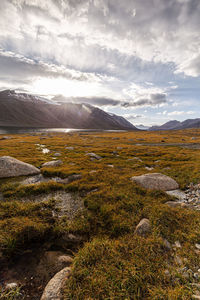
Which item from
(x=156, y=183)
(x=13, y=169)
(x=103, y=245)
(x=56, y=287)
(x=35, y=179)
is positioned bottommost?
(x=35, y=179)

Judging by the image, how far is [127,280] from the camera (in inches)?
150

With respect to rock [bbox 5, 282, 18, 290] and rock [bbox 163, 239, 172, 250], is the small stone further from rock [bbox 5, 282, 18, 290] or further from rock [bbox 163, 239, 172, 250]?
rock [bbox 5, 282, 18, 290]

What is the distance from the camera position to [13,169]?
13.7 meters

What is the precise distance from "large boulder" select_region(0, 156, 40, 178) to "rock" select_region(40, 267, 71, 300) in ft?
40.5

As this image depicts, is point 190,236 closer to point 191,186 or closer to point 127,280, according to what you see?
point 127,280

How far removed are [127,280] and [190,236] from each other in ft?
12.3

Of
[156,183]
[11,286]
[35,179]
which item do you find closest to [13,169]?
[35,179]

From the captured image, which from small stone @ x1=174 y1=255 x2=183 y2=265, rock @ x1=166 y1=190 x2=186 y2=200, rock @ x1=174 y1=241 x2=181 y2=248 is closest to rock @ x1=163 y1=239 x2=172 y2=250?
rock @ x1=174 y1=241 x2=181 y2=248

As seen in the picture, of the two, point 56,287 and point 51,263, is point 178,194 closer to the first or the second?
point 51,263

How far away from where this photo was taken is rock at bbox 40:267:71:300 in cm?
362

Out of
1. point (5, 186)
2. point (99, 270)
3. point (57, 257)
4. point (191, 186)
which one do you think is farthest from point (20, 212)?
point (191, 186)

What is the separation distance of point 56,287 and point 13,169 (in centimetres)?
1309

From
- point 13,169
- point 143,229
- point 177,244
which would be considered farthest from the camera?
point 13,169

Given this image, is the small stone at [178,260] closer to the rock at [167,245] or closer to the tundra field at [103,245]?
the tundra field at [103,245]
